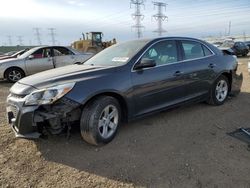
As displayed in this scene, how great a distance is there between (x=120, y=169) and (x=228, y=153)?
153cm

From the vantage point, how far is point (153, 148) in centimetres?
371

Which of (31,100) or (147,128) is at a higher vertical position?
(31,100)

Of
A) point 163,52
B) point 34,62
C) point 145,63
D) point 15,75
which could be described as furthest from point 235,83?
point 15,75

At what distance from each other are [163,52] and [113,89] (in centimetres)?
139

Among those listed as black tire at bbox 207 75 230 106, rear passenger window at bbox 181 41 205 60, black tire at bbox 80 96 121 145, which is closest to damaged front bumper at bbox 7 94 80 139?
black tire at bbox 80 96 121 145

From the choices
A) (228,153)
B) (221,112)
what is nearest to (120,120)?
(228,153)

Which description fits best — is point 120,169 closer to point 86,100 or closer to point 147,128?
point 86,100

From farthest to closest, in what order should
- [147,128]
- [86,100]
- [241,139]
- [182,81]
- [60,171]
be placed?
[182,81] < [147,128] < [241,139] < [86,100] < [60,171]

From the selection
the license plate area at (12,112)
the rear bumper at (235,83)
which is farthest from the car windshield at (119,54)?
the rear bumper at (235,83)

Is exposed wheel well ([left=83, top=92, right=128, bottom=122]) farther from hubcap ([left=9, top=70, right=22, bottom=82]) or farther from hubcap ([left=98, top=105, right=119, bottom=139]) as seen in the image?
hubcap ([left=9, top=70, right=22, bottom=82])

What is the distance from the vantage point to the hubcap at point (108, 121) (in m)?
3.70

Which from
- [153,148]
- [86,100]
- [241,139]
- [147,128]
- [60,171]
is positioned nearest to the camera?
[60,171]

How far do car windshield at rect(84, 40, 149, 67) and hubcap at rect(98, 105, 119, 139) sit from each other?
30.0 inches

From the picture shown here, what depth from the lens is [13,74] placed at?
10.2 meters
